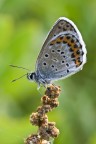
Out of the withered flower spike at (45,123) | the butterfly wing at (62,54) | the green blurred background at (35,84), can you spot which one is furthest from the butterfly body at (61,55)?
the withered flower spike at (45,123)

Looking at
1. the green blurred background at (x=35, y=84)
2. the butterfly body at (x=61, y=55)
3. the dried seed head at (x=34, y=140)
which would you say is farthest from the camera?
the green blurred background at (x=35, y=84)

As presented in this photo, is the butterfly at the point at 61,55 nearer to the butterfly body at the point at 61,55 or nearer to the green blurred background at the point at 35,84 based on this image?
the butterfly body at the point at 61,55

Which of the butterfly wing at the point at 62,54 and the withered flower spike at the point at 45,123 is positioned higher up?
the butterfly wing at the point at 62,54

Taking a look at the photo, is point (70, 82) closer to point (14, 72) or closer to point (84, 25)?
point (84, 25)

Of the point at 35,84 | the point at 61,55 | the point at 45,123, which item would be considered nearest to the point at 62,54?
the point at 61,55

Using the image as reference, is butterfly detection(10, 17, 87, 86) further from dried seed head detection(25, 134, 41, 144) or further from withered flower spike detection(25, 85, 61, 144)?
dried seed head detection(25, 134, 41, 144)

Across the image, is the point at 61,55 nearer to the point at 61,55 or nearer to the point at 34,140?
the point at 61,55

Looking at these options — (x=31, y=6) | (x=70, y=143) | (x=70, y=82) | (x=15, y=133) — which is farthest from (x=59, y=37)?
(x=31, y=6)
